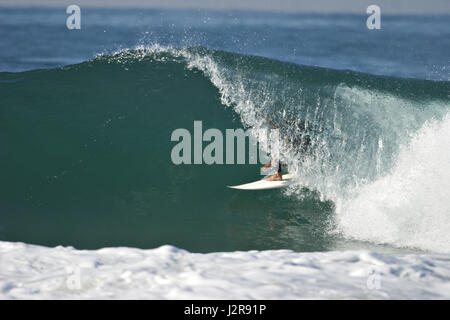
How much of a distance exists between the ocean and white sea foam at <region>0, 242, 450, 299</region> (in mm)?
21

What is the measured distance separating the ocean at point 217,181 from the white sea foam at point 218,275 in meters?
0.02

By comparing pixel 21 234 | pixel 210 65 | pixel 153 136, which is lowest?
pixel 21 234

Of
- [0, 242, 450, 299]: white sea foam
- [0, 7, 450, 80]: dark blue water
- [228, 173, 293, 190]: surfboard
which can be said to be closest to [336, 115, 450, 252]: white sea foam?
[228, 173, 293, 190]: surfboard

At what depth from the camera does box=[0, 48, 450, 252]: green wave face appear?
7.01m

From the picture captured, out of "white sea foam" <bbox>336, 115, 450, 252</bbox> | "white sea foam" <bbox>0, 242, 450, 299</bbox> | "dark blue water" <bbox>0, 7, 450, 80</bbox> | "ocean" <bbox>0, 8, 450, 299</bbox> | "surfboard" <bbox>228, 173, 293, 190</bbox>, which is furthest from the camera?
"dark blue water" <bbox>0, 7, 450, 80</bbox>

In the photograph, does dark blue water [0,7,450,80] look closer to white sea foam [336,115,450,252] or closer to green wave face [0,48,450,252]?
green wave face [0,48,450,252]

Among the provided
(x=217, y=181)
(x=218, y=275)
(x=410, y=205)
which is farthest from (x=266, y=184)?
(x=218, y=275)

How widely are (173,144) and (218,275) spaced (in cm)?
457

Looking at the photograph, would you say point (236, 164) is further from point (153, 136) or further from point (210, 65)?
point (210, 65)

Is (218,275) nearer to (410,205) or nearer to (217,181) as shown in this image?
(410,205)

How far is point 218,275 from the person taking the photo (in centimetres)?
497
